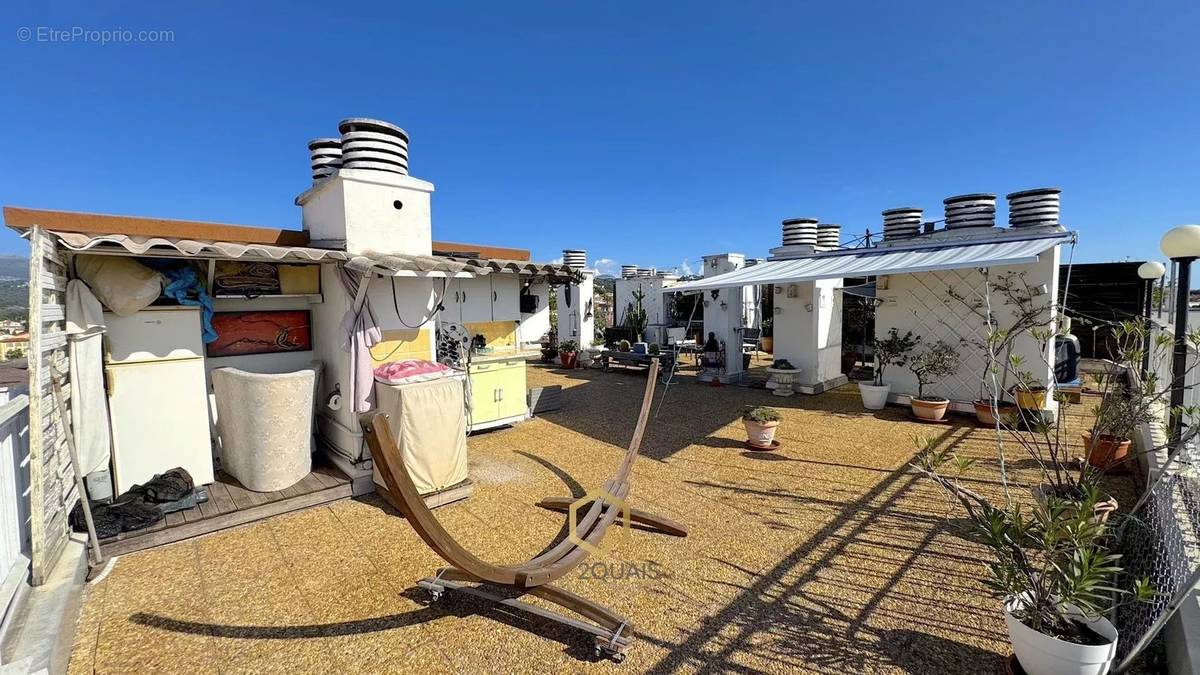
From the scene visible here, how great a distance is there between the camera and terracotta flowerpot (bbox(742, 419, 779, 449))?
576 cm

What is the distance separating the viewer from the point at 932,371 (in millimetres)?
7309

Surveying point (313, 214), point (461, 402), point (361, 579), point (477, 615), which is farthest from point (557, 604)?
point (313, 214)

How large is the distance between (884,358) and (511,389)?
5940mm

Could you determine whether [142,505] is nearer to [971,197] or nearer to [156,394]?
[156,394]

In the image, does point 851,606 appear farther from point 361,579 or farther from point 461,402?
point 461,402

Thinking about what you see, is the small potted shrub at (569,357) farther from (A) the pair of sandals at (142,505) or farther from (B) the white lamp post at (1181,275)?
(B) the white lamp post at (1181,275)

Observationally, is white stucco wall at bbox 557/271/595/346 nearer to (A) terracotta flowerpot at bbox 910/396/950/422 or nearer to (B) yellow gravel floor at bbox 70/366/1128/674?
(A) terracotta flowerpot at bbox 910/396/950/422

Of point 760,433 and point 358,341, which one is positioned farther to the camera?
point 760,433

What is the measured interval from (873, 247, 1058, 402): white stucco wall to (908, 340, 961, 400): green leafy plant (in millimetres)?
114

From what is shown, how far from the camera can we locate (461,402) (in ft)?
15.3

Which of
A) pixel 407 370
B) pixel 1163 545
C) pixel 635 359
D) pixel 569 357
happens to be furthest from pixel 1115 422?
pixel 569 357

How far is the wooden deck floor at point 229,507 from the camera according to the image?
3562 mm

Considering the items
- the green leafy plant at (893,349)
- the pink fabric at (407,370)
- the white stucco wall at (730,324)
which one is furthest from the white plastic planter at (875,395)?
the pink fabric at (407,370)

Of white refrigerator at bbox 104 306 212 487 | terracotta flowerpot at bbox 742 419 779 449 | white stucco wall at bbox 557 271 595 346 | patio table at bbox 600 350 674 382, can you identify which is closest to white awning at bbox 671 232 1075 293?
terracotta flowerpot at bbox 742 419 779 449
